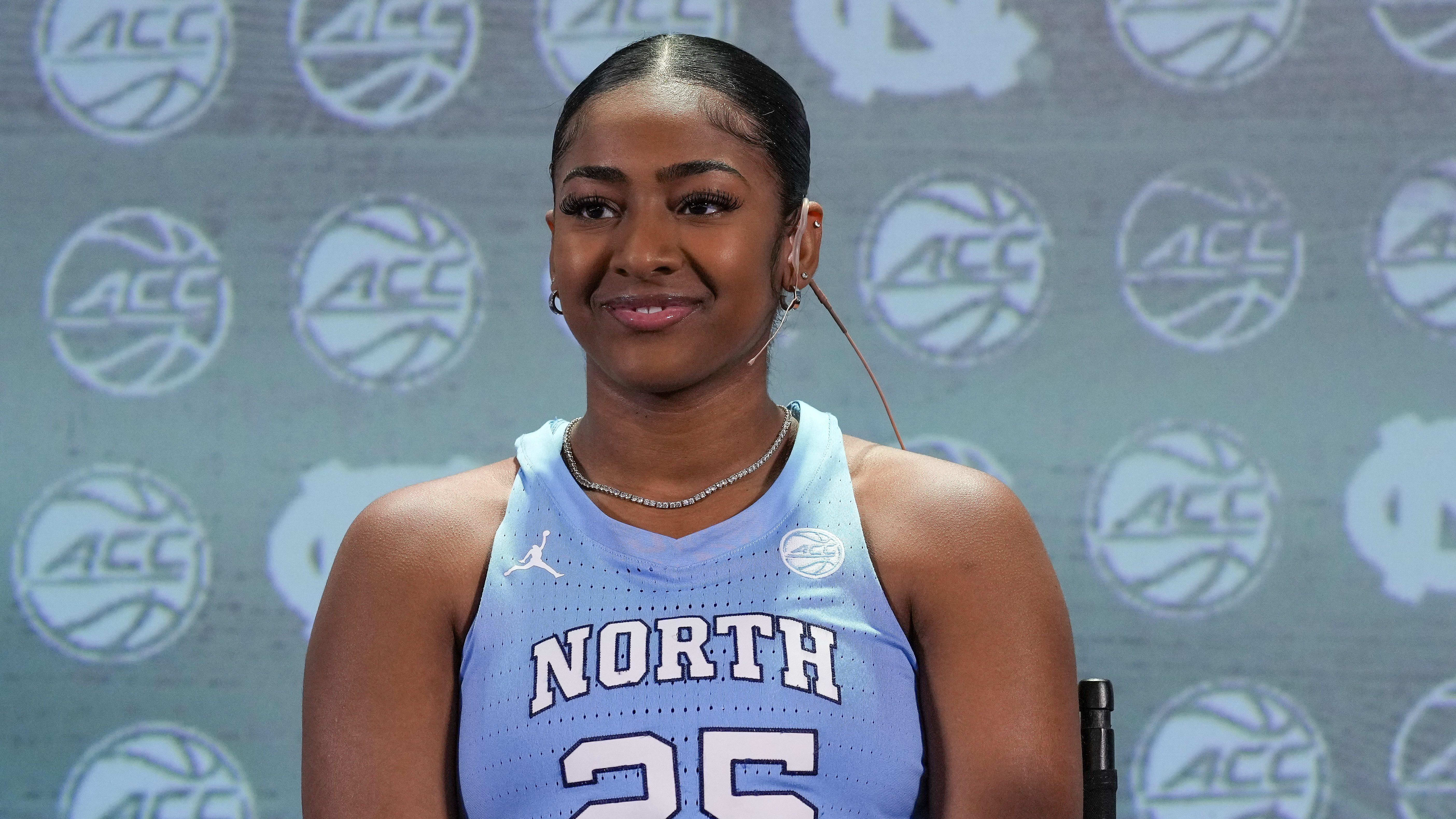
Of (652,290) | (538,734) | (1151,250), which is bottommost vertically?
(538,734)

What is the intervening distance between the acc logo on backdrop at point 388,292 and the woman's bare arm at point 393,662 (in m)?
0.75

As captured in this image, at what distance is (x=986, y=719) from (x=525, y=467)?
42 centimetres

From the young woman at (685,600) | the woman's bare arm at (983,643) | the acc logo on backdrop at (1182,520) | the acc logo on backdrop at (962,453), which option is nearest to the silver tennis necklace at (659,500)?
the young woman at (685,600)

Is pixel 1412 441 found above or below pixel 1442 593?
above

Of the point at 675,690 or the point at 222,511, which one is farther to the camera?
the point at 222,511

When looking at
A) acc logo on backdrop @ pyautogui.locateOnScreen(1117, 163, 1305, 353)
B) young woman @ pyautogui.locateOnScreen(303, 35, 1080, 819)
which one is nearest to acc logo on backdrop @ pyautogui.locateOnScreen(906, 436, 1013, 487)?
acc logo on backdrop @ pyautogui.locateOnScreen(1117, 163, 1305, 353)

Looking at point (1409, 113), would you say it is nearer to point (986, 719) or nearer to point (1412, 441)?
point (1412, 441)

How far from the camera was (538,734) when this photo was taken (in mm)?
960

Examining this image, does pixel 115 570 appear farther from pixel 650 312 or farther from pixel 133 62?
pixel 650 312

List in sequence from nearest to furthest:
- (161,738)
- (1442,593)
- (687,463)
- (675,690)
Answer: (675,690)
(687,463)
(1442,593)
(161,738)

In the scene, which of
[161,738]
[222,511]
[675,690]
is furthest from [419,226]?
[675,690]

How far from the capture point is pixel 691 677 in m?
0.96

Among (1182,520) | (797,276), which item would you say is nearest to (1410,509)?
(1182,520)

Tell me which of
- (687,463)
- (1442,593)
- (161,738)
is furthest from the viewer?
(161,738)
